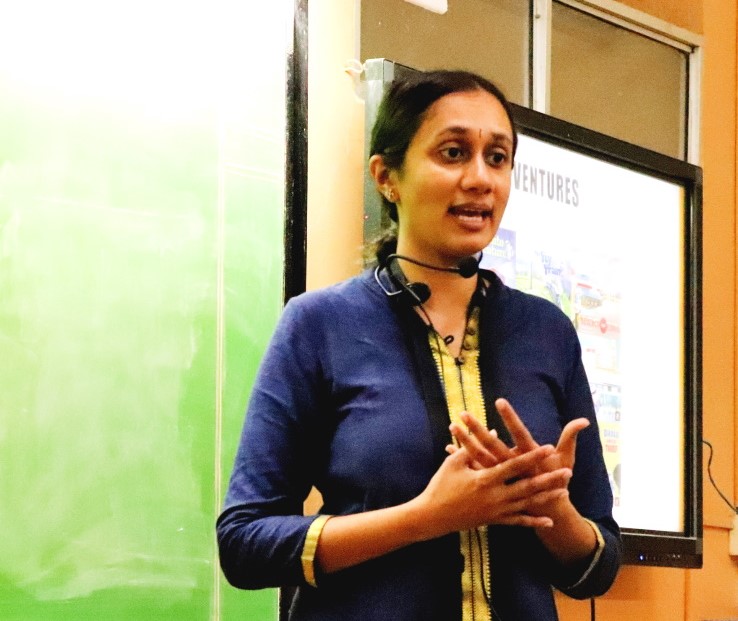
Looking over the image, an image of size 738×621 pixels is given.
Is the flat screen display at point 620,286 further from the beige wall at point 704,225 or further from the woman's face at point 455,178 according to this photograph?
the woman's face at point 455,178

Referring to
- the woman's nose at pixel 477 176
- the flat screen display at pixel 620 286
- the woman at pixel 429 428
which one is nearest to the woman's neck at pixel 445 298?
the woman at pixel 429 428

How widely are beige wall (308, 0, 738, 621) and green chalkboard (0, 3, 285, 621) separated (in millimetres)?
164

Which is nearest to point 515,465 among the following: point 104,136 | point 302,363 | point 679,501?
point 302,363

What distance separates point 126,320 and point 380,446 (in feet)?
2.55

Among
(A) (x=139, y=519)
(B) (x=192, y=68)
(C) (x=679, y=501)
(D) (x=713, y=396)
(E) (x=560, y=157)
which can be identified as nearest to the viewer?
(A) (x=139, y=519)

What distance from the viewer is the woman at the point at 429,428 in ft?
4.06

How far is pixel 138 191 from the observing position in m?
1.98

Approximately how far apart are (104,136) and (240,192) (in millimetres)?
288

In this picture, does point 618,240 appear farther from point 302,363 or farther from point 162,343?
point 302,363

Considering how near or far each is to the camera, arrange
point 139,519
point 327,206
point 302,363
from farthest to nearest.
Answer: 1. point 327,206
2. point 139,519
3. point 302,363

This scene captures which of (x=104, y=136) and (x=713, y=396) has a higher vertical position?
(x=104, y=136)

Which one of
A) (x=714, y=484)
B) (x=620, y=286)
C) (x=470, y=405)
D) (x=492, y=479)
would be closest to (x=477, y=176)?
(x=470, y=405)

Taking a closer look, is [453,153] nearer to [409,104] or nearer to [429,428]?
[409,104]

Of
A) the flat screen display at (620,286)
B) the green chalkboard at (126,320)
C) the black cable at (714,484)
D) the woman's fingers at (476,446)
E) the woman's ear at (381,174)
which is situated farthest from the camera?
the black cable at (714,484)
